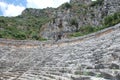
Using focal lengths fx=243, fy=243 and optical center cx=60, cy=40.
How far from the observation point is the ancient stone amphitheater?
24.1 feet

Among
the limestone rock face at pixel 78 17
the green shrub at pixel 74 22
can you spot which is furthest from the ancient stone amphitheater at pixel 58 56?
the green shrub at pixel 74 22

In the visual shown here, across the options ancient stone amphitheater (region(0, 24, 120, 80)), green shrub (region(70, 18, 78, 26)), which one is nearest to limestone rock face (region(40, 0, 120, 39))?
green shrub (region(70, 18, 78, 26))

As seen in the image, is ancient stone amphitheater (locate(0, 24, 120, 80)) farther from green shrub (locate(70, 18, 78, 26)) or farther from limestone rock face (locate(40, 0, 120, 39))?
green shrub (locate(70, 18, 78, 26))

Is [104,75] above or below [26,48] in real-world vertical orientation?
above

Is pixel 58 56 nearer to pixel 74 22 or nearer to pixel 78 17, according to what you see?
pixel 74 22

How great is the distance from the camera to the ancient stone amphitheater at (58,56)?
734 centimetres

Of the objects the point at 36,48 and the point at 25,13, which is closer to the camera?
the point at 36,48

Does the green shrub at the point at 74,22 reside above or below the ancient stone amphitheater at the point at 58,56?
above

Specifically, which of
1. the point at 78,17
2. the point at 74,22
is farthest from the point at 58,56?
the point at 78,17

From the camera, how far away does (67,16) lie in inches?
1622

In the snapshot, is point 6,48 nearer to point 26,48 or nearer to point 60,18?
point 26,48

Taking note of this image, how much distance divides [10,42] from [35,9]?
52495 mm

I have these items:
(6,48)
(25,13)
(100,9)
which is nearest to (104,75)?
(6,48)

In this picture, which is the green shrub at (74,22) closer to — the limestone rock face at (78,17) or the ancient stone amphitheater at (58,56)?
the limestone rock face at (78,17)
